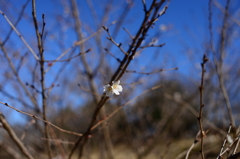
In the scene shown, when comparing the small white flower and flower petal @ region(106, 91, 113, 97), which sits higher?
the small white flower

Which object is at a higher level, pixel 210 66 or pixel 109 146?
pixel 210 66

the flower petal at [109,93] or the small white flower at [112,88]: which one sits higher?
the small white flower at [112,88]

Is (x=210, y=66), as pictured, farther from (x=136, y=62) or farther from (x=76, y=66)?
(x=76, y=66)

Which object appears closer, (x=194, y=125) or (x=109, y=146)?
(x=109, y=146)

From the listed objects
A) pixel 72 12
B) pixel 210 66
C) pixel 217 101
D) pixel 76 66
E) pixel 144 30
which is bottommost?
pixel 144 30

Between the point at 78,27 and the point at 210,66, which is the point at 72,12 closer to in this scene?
the point at 78,27

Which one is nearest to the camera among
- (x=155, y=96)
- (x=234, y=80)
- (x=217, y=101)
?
(x=217, y=101)

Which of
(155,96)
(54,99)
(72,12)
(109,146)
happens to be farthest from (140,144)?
(155,96)

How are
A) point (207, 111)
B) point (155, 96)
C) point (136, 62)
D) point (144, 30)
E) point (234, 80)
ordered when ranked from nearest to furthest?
point (144, 30) → point (234, 80) → point (136, 62) → point (207, 111) → point (155, 96)

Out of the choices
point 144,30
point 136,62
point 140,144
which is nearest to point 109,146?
Result: point 140,144
